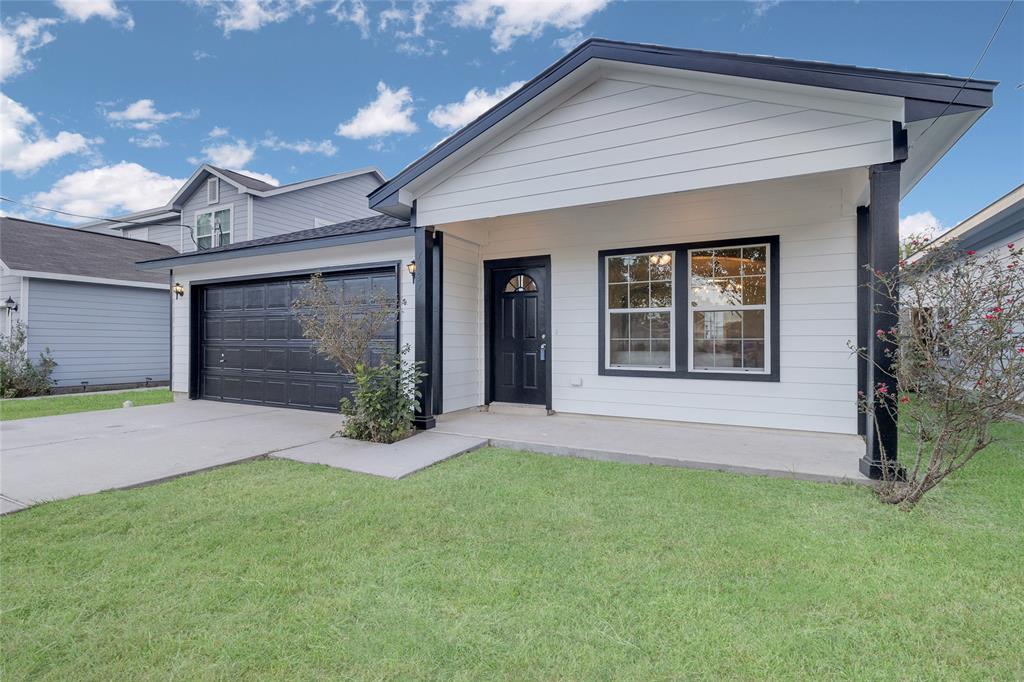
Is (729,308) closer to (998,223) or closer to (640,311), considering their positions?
(640,311)

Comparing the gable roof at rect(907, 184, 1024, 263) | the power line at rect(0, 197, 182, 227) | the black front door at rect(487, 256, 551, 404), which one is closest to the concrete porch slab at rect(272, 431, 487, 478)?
the black front door at rect(487, 256, 551, 404)

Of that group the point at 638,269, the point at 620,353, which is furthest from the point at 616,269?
the point at 620,353

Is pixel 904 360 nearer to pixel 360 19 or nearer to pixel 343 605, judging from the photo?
pixel 343 605

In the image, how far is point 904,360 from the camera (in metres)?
3.26

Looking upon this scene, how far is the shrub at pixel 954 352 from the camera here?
292 cm

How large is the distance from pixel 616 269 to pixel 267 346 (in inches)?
225

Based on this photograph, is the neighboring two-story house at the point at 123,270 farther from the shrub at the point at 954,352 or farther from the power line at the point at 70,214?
the shrub at the point at 954,352

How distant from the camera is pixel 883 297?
11.6ft

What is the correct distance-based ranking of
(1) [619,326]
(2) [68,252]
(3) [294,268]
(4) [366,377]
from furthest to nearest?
(2) [68,252] → (3) [294,268] → (1) [619,326] → (4) [366,377]

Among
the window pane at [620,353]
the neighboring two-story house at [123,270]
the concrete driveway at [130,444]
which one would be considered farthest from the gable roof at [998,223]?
Result: the neighboring two-story house at [123,270]

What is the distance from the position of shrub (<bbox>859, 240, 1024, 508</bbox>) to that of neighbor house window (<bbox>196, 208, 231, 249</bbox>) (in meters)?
15.2

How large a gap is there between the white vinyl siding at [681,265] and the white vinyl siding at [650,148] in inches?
34.5

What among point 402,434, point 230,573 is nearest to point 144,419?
point 402,434

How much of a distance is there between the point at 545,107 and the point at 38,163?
65.3 feet
